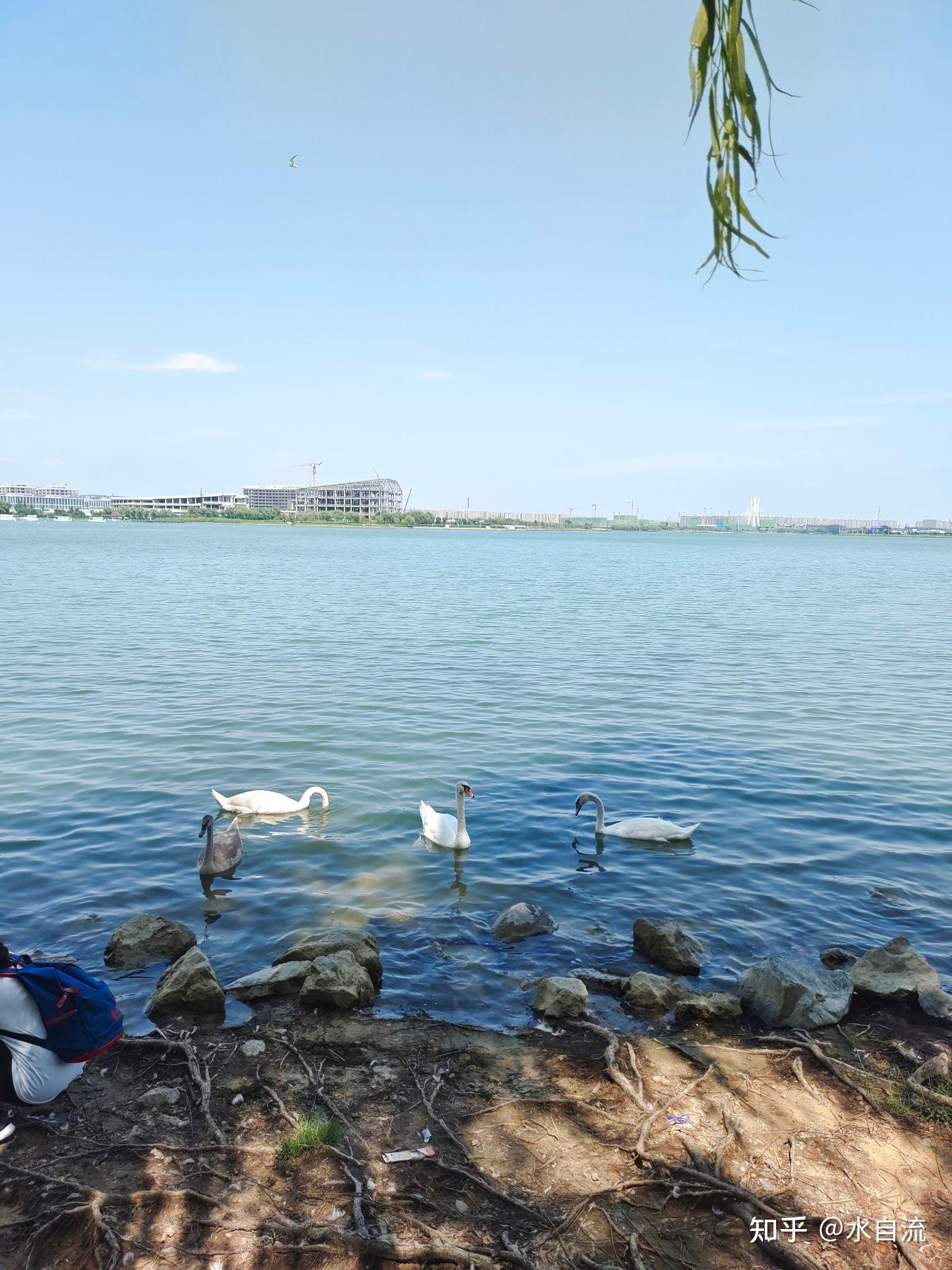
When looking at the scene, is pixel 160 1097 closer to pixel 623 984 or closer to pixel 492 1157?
pixel 492 1157

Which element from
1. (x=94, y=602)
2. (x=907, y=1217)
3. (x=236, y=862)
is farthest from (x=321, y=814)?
(x=94, y=602)

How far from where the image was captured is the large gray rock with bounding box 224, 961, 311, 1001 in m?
8.78

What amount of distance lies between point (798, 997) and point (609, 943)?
8.62ft

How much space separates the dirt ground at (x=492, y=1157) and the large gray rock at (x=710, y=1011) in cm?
44

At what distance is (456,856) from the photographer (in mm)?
13211

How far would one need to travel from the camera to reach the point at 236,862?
12.8m

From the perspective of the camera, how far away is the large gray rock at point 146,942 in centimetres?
954

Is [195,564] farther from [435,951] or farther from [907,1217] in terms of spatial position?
[907,1217]

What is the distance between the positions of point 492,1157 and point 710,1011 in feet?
10.2

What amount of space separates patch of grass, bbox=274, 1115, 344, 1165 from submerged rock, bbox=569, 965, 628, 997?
10.5 feet

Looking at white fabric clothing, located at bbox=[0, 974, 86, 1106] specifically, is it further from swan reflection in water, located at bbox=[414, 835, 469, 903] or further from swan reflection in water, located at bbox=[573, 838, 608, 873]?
swan reflection in water, located at bbox=[573, 838, 608, 873]

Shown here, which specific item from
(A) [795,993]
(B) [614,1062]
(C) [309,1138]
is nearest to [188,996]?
(C) [309,1138]

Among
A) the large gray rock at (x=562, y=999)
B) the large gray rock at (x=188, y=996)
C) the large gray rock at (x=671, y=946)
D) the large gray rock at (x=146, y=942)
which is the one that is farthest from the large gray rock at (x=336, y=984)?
the large gray rock at (x=671, y=946)

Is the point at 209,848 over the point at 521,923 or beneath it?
over
